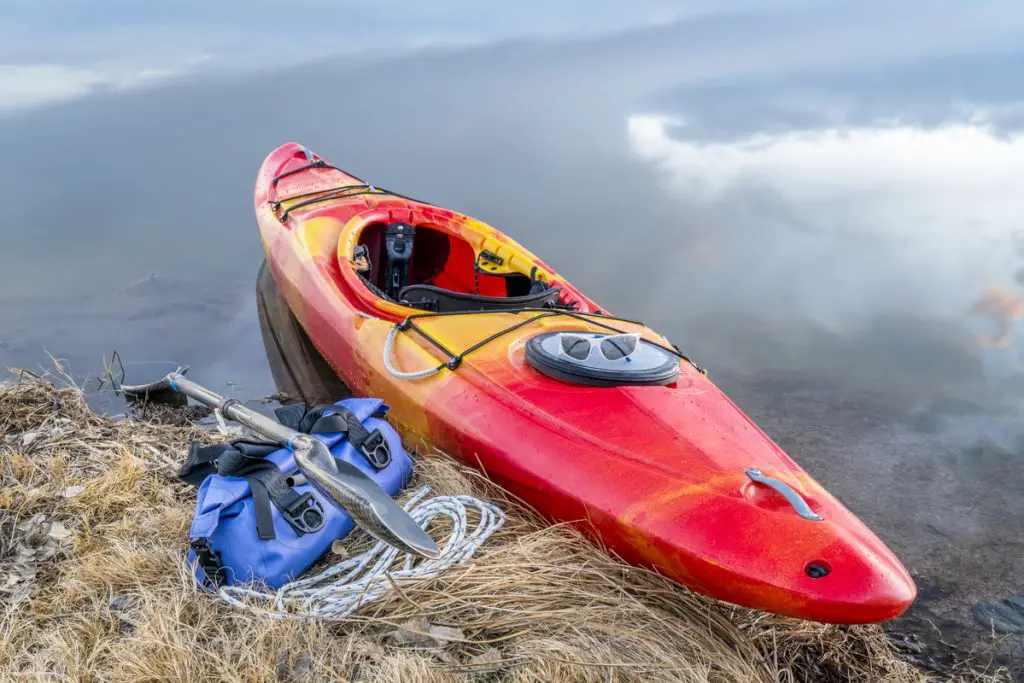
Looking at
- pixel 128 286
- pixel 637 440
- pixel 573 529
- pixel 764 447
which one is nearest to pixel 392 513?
pixel 573 529

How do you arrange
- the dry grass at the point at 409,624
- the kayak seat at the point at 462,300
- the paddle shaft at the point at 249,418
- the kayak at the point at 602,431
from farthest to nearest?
the kayak seat at the point at 462,300 → the paddle shaft at the point at 249,418 → the kayak at the point at 602,431 → the dry grass at the point at 409,624

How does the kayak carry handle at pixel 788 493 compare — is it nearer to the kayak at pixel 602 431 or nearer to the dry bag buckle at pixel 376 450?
the kayak at pixel 602 431

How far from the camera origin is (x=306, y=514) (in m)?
2.53

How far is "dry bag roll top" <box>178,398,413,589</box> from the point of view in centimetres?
241

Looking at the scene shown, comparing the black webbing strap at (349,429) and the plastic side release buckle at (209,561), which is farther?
the black webbing strap at (349,429)

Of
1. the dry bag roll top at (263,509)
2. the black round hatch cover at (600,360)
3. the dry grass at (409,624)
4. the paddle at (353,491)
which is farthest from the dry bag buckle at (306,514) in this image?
the black round hatch cover at (600,360)

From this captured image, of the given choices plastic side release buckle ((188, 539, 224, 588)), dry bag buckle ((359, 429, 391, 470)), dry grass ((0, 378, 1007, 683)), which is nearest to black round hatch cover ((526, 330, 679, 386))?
dry grass ((0, 378, 1007, 683))

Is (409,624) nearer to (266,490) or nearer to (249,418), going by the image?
(266,490)

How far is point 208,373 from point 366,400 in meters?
2.80

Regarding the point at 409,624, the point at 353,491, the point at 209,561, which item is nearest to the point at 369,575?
the point at 409,624

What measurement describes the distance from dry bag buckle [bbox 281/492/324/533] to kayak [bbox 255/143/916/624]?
732 mm

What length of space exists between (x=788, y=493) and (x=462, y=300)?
1953mm

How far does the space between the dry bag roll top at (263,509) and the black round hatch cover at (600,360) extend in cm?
77

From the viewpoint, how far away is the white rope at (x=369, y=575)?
2.33 meters
